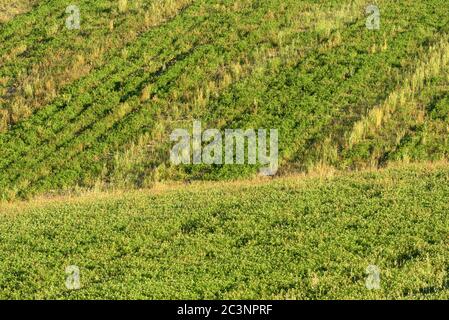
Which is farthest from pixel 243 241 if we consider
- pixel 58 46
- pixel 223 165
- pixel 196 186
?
pixel 58 46

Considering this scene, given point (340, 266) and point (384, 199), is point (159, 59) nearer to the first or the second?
point (384, 199)

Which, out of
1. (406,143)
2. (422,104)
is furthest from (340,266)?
(422,104)

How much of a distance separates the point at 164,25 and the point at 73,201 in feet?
54.2

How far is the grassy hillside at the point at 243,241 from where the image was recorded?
43.1ft
